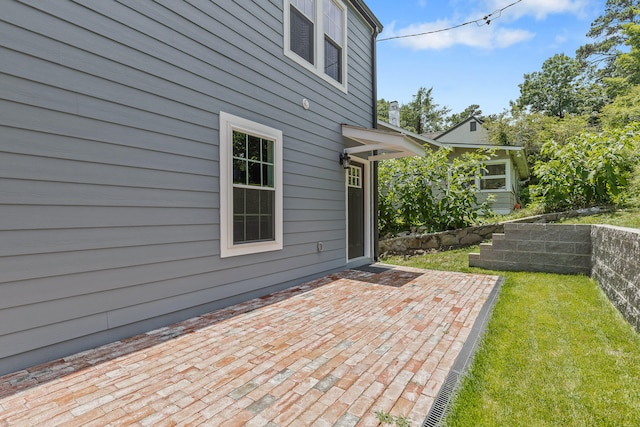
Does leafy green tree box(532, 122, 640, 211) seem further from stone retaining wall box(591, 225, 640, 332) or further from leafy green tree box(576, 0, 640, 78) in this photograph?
leafy green tree box(576, 0, 640, 78)

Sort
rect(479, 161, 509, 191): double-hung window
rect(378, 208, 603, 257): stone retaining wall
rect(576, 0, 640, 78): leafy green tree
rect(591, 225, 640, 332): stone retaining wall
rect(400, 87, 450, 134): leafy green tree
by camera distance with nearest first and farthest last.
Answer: rect(591, 225, 640, 332): stone retaining wall → rect(378, 208, 603, 257): stone retaining wall → rect(479, 161, 509, 191): double-hung window → rect(576, 0, 640, 78): leafy green tree → rect(400, 87, 450, 134): leafy green tree

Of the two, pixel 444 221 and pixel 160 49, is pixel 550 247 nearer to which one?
pixel 444 221

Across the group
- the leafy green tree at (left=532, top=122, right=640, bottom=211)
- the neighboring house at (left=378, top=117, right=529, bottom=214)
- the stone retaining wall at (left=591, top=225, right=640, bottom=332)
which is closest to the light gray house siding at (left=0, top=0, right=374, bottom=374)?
the stone retaining wall at (left=591, top=225, right=640, bottom=332)

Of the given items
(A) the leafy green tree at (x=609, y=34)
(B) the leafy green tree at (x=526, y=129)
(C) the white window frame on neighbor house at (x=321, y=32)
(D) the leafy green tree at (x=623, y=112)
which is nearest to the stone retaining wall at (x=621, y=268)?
(C) the white window frame on neighbor house at (x=321, y=32)

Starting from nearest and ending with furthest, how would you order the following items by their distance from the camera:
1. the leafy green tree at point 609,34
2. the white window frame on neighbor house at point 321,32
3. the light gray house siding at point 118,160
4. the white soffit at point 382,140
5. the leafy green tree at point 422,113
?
1. the light gray house siding at point 118,160
2. the white window frame on neighbor house at point 321,32
3. the white soffit at point 382,140
4. the leafy green tree at point 609,34
5. the leafy green tree at point 422,113

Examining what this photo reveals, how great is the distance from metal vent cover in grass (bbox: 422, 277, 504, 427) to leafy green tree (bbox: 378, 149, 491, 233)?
4374 mm

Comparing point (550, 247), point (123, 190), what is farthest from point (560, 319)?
point (123, 190)

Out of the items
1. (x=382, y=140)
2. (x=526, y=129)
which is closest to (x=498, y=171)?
(x=526, y=129)

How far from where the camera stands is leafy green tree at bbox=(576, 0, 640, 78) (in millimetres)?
22953

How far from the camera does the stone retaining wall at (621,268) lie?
9.14ft

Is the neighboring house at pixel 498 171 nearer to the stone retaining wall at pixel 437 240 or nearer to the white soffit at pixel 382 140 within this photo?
the stone retaining wall at pixel 437 240

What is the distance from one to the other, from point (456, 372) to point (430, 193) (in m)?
6.26

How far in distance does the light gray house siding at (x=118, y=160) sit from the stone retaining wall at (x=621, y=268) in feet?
12.5

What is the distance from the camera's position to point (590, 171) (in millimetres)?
6625
